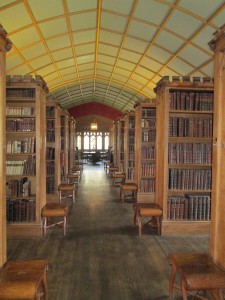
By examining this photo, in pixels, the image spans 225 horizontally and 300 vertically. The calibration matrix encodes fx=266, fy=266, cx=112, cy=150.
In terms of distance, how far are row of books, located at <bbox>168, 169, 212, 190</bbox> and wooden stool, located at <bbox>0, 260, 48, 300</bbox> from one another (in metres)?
2.67

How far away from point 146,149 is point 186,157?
1999 millimetres

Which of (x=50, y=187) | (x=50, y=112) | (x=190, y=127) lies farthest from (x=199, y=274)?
(x=50, y=112)

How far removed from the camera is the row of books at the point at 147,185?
21.3 feet

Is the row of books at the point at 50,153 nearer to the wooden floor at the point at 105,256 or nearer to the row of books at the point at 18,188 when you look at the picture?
the wooden floor at the point at 105,256

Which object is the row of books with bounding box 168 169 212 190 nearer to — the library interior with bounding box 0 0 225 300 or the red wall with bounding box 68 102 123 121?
the library interior with bounding box 0 0 225 300

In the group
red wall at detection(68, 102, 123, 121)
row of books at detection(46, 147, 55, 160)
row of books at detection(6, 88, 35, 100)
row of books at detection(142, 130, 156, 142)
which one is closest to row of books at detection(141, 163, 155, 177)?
row of books at detection(142, 130, 156, 142)

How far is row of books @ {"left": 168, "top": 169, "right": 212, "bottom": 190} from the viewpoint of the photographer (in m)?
4.45

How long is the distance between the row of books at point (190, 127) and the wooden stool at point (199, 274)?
2.34 m

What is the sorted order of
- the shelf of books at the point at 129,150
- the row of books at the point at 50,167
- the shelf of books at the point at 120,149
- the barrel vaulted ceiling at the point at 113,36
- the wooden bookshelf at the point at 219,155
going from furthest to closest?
1. the shelf of books at the point at 120,149
2. the shelf of books at the point at 129,150
3. the row of books at the point at 50,167
4. the barrel vaulted ceiling at the point at 113,36
5. the wooden bookshelf at the point at 219,155

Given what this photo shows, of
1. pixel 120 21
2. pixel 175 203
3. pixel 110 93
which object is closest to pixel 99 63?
pixel 120 21

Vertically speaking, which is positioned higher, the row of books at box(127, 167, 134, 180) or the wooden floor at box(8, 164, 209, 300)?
the row of books at box(127, 167, 134, 180)

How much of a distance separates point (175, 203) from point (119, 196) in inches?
135

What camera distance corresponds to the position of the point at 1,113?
2.37m

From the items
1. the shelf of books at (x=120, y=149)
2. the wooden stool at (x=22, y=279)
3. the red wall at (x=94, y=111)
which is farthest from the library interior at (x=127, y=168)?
the red wall at (x=94, y=111)
